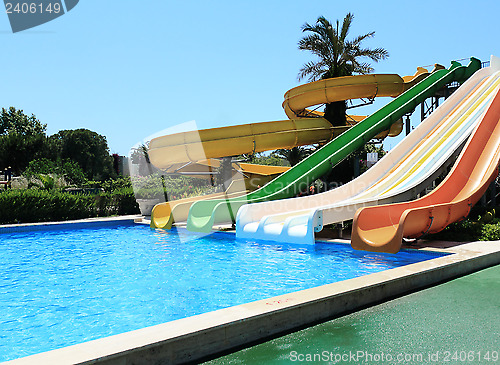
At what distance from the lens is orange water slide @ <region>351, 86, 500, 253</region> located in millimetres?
8523

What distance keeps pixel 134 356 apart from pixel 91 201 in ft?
51.2

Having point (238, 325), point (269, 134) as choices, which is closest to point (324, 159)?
point (269, 134)

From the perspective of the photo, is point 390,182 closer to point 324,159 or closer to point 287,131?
point 324,159

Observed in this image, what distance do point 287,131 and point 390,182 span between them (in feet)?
20.8

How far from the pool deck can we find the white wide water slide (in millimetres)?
4289

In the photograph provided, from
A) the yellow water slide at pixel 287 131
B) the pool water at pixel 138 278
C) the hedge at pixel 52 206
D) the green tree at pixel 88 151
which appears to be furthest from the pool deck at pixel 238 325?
the green tree at pixel 88 151

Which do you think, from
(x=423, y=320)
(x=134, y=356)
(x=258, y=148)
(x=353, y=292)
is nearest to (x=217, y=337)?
(x=134, y=356)

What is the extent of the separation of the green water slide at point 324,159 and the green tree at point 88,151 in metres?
58.7

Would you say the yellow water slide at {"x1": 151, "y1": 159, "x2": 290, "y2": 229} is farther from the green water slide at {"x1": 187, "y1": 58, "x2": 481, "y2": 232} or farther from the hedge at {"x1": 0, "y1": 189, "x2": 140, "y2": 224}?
the hedge at {"x1": 0, "y1": 189, "x2": 140, "y2": 224}

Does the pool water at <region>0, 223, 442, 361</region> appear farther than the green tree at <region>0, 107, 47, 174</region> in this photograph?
No

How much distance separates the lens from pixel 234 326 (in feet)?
12.6

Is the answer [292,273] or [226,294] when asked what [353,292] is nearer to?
[226,294]

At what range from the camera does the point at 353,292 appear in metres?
4.92

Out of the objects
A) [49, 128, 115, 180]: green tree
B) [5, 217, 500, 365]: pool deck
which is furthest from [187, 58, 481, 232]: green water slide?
[49, 128, 115, 180]: green tree
